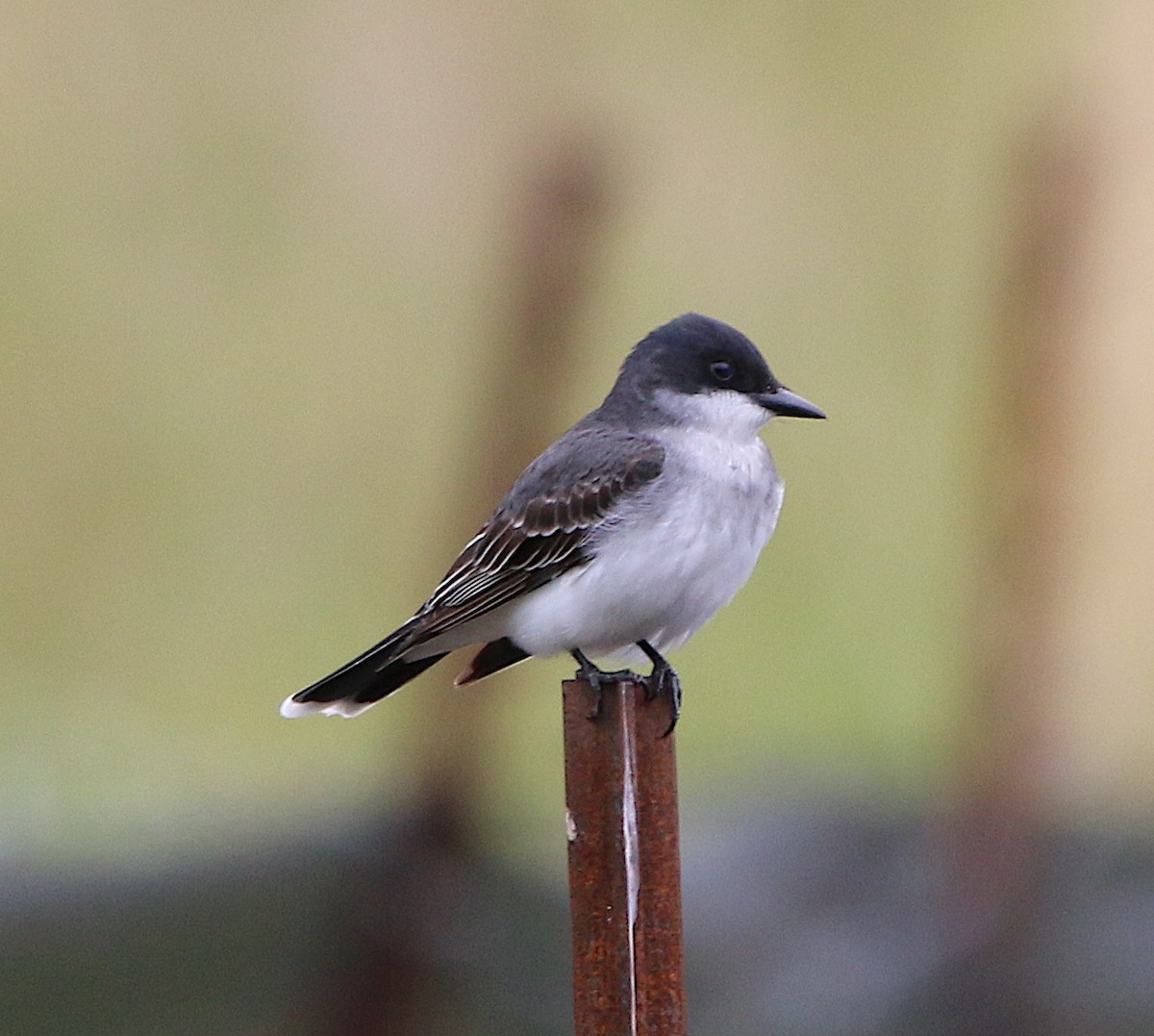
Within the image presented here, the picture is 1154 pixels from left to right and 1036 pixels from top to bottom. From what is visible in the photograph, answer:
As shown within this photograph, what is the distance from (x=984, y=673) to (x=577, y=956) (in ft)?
8.93

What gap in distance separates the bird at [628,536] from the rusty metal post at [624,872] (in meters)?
0.99

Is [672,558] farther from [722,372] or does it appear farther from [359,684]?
[359,684]

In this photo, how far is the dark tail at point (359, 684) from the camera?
139 inches

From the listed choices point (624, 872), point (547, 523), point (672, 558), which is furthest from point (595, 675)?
point (624, 872)

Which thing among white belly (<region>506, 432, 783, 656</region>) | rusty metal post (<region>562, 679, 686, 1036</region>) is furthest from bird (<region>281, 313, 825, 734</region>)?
rusty metal post (<region>562, 679, 686, 1036</region>)

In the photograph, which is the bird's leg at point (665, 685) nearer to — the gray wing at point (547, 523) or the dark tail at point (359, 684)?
the gray wing at point (547, 523)

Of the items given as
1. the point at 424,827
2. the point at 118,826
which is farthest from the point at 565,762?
the point at 118,826

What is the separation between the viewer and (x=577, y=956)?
2.20 m

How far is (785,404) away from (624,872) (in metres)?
1.53

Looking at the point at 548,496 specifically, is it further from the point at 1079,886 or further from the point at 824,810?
the point at 1079,886

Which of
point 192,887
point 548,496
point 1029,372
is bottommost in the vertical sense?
point 192,887

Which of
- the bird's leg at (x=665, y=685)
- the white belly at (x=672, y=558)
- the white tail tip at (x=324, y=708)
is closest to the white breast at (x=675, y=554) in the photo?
the white belly at (x=672, y=558)

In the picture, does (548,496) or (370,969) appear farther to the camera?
(370,969)

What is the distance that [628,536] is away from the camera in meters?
3.43
